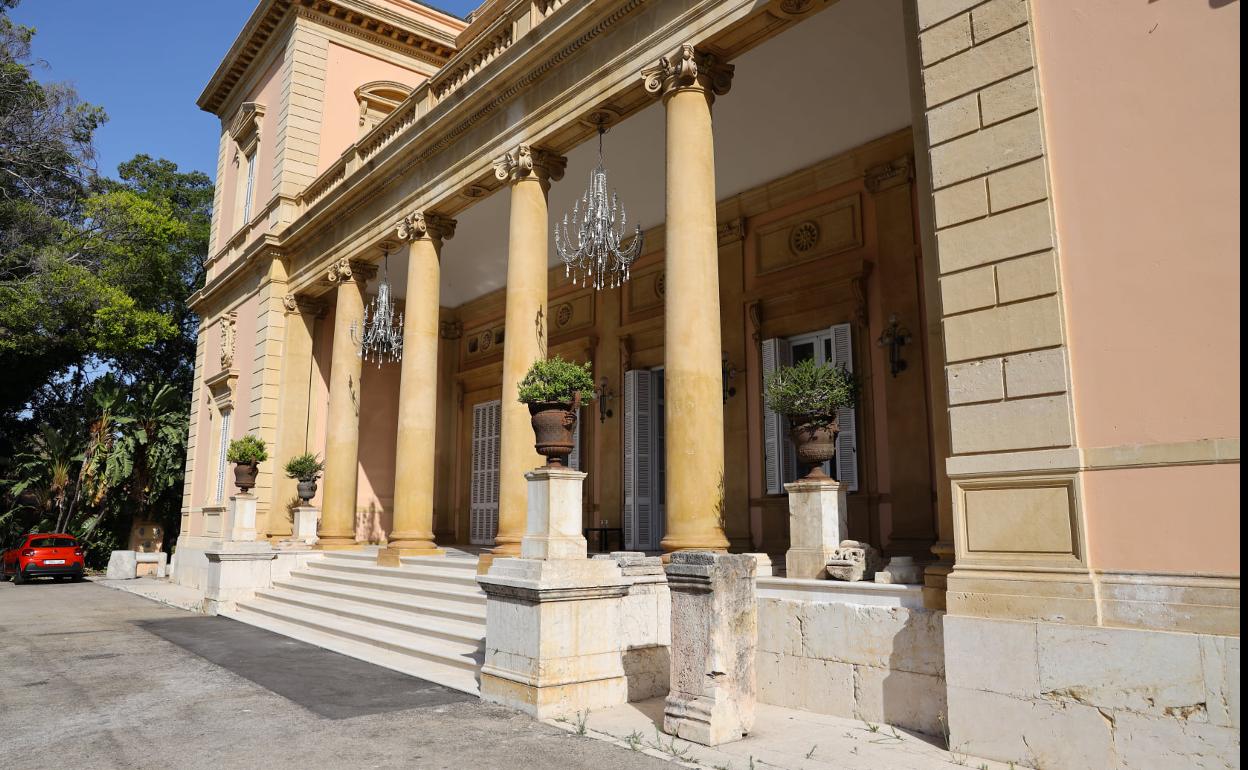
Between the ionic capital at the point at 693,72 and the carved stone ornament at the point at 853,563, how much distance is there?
14.3 feet

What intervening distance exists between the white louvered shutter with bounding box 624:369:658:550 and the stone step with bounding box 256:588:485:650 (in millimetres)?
4026

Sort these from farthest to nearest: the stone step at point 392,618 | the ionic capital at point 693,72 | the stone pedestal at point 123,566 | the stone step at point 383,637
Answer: the stone pedestal at point 123,566 → the stone step at point 392,618 → the ionic capital at point 693,72 → the stone step at point 383,637

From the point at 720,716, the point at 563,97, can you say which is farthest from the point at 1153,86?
the point at 563,97

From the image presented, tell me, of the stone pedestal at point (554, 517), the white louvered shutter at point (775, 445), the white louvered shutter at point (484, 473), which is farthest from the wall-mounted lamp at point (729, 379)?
the white louvered shutter at point (484, 473)

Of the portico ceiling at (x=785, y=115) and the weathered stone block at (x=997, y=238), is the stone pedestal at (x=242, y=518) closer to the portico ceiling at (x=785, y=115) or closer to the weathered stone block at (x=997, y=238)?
the portico ceiling at (x=785, y=115)

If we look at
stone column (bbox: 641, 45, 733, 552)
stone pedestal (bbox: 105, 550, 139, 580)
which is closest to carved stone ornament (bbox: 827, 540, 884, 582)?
stone column (bbox: 641, 45, 733, 552)

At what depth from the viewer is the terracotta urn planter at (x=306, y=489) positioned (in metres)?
14.1

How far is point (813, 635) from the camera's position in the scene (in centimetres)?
582

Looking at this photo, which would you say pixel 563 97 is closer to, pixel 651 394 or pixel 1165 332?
pixel 651 394

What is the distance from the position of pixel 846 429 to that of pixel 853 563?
414 cm

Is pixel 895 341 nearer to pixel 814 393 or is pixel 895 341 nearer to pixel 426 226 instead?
pixel 814 393

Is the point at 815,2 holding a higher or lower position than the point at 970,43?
higher

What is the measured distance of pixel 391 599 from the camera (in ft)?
32.4

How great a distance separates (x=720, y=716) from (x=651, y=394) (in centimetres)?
820
